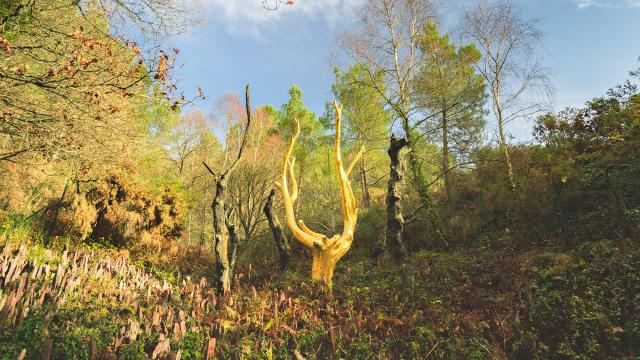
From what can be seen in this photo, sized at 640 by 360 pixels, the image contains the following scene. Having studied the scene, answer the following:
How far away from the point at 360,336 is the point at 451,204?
848cm

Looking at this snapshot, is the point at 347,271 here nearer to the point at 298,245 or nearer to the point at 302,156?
the point at 298,245

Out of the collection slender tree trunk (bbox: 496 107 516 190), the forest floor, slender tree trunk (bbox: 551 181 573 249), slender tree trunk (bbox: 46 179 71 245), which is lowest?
the forest floor

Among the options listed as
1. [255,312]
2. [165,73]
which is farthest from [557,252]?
[165,73]

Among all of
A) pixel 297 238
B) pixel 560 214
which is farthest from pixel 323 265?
pixel 560 214

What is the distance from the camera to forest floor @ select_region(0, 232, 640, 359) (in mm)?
3023

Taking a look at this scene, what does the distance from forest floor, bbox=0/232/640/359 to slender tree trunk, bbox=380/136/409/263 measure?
77 cm

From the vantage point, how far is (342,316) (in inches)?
188

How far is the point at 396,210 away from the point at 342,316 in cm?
336

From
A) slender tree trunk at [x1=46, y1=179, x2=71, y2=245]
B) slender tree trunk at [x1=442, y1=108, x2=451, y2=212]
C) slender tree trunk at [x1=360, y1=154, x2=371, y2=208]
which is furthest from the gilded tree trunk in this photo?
slender tree trunk at [x1=360, y1=154, x2=371, y2=208]

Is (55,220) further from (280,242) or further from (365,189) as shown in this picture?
(365,189)

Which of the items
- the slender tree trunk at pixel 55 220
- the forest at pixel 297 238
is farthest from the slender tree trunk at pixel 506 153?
the slender tree trunk at pixel 55 220

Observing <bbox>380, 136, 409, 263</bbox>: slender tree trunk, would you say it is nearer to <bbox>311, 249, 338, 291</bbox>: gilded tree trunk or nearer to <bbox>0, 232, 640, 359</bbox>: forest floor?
<bbox>0, 232, 640, 359</bbox>: forest floor

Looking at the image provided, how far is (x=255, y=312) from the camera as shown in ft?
14.2

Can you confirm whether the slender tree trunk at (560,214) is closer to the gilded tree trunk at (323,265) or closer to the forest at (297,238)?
the forest at (297,238)
